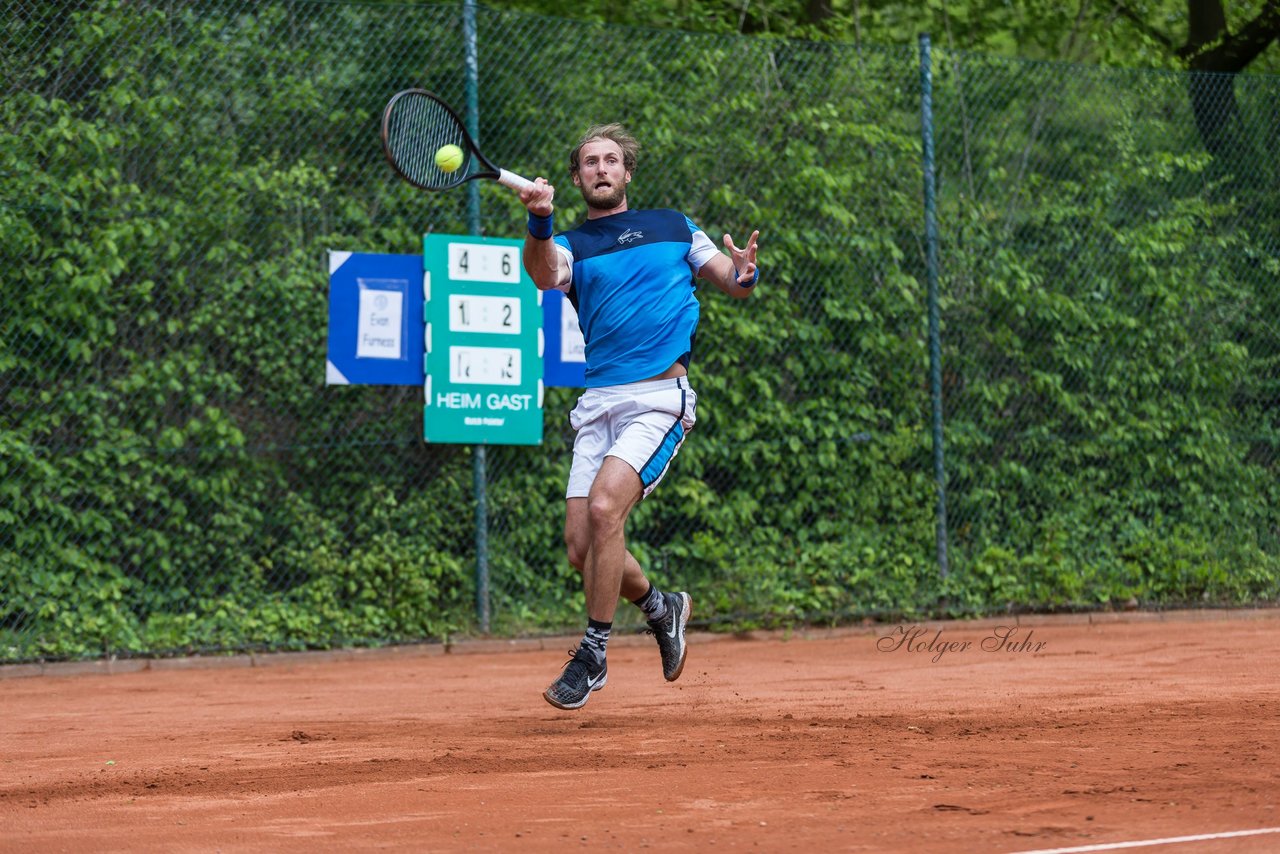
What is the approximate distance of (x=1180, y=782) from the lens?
3.92m

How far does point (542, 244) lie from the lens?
17.4 ft

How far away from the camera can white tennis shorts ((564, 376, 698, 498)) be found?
Answer: 217 inches

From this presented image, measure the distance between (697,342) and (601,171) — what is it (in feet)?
11.8

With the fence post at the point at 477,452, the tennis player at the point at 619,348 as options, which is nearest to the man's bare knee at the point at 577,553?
the tennis player at the point at 619,348

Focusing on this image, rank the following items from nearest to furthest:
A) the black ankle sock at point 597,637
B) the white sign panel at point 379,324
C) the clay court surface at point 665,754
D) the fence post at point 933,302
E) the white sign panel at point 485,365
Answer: the clay court surface at point 665,754 < the black ankle sock at point 597,637 < the white sign panel at point 379,324 < the white sign panel at point 485,365 < the fence post at point 933,302

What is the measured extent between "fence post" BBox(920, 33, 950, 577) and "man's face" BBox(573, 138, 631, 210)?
14.2 feet

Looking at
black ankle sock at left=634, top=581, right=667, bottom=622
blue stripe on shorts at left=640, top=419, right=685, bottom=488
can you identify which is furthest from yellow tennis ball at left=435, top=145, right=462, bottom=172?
black ankle sock at left=634, top=581, right=667, bottom=622

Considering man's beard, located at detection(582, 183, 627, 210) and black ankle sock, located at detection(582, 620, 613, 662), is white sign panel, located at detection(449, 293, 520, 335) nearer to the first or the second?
man's beard, located at detection(582, 183, 627, 210)

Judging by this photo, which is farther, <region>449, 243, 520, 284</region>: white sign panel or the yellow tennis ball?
<region>449, 243, 520, 284</region>: white sign panel

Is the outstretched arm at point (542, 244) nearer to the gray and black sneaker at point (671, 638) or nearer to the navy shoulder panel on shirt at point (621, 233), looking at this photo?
the navy shoulder panel on shirt at point (621, 233)

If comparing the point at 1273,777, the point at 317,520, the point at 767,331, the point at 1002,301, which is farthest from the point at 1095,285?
the point at 1273,777

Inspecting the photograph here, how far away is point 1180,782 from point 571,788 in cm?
154

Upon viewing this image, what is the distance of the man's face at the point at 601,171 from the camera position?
565cm

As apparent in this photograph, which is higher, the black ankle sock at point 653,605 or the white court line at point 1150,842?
the white court line at point 1150,842
